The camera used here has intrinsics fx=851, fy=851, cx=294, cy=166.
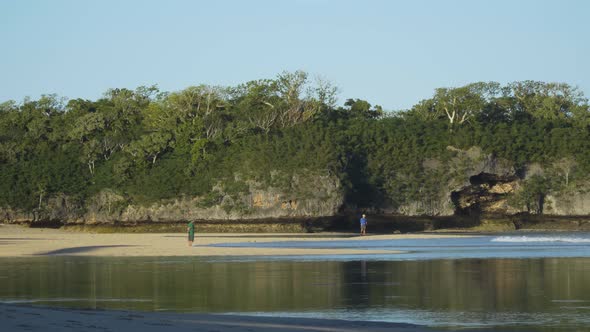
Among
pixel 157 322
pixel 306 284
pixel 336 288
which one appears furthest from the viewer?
pixel 306 284

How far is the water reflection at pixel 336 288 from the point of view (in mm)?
15180

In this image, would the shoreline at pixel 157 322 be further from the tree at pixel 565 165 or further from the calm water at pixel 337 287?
the tree at pixel 565 165

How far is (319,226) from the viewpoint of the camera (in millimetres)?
62094

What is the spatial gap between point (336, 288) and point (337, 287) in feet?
0.68

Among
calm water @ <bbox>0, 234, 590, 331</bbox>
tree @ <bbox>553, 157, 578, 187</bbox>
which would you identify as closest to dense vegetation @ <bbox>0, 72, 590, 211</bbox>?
tree @ <bbox>553, 157, 578, 187</bbox>

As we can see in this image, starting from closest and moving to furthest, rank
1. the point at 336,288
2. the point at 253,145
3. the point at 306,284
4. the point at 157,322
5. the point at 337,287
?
the point at 157,322 → the point at 336,288 → the point at 337,287 → the point at 306,284 → the point at 253,145

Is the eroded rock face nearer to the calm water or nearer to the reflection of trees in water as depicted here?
the calm water

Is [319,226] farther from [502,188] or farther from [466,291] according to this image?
[466,291]

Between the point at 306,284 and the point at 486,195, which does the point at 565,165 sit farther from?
the point at 306,284

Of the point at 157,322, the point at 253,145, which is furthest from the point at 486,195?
the point at 157,322

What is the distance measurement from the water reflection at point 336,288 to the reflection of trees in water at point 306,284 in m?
0.02

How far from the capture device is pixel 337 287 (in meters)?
19.4

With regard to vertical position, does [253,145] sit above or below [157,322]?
above

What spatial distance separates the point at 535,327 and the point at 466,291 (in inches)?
196
